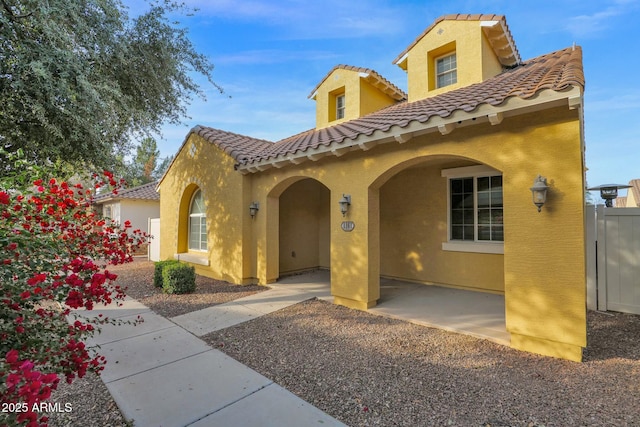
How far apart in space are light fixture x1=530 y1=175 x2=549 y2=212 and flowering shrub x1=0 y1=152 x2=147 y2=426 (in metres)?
5.46

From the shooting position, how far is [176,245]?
42.5 feet

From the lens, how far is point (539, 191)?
4418mm

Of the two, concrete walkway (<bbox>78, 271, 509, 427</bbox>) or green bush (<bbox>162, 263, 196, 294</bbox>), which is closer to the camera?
concrete walkway (<bbox>78, 271, 509, 427</bbox>)

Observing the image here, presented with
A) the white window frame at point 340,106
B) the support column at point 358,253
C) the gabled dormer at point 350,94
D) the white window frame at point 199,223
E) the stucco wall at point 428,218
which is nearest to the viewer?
the stucco wall at point 428,218

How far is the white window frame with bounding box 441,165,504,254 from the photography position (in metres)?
7.75

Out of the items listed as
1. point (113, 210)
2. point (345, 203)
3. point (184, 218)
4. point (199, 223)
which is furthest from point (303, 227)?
point (113, 210)

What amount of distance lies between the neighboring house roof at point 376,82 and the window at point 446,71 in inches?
83.2

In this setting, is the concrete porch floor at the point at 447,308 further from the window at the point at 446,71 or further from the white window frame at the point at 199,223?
the white window frame at the point at 199,223

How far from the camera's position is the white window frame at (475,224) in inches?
305

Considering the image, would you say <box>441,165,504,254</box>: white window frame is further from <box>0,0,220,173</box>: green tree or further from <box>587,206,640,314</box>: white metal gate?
<box>0,0,220,173</box>: green tree

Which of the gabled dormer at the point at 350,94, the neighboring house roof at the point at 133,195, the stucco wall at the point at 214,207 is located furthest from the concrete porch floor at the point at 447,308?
the neighboring house roof at the point at 133,195

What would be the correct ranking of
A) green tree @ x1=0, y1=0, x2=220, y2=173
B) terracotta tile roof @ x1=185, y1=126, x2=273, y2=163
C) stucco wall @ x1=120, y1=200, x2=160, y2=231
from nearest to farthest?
green tree @ x1=0, y1=0, x2=220, y2=173, terracotta tile roof @ x1=185, y1=126, x2=273, y2=163, stucco wall @ x1=120, y1=200, x2=160, y2=231

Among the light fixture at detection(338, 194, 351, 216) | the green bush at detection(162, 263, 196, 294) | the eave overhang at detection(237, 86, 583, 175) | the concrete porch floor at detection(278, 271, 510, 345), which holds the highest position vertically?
the eave overhang at detection(237, 86, 583, 175)

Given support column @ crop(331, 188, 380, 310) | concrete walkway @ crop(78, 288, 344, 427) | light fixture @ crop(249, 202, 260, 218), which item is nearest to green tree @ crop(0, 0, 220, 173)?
light fixture @ crop(249, 202, 260, 218)
